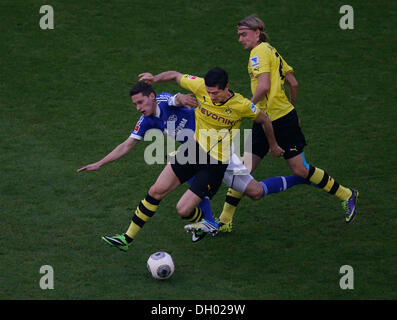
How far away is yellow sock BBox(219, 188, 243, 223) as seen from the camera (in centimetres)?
870

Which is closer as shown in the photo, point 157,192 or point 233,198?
point 157,192

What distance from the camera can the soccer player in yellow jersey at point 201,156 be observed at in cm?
775

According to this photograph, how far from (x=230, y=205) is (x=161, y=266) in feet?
5.76

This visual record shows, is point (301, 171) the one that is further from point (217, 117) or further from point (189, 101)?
point (189, 101)

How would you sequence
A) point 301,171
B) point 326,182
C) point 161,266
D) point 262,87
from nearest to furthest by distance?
1. point 161,266
2. point 262,87
3. point 301,171
4. point 326,182

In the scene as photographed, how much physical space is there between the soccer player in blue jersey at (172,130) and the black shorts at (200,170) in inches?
12.7

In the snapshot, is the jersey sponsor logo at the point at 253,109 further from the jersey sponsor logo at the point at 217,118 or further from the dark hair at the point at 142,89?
the dark hair at the point at 142,89

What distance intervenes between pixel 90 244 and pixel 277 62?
3.41m

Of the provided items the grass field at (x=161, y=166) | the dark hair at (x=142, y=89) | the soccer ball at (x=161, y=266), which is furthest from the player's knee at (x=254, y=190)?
the dark hair at (x=142, y=89)

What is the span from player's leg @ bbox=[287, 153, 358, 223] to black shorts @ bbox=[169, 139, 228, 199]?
115 centimetres

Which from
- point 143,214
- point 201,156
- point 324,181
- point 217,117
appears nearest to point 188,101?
point 217,117

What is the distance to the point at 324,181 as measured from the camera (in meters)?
8.66

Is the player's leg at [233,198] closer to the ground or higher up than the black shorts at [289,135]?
closer to the ground

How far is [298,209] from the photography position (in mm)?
9414
